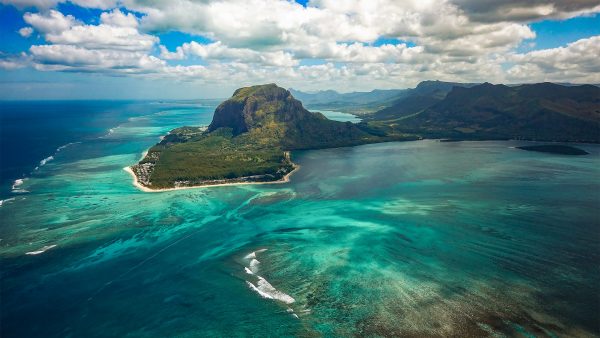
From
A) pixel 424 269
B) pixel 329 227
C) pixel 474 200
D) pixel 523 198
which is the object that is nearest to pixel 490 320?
pixel 424 269

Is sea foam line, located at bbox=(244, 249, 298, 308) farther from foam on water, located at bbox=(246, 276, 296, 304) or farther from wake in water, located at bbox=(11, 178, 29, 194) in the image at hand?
wake in water, located at bbox=(11, 178, 29, 194)

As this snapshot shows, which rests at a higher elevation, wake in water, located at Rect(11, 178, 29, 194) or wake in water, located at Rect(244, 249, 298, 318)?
wake in water, located at Rect(11, 178, 29, 194)

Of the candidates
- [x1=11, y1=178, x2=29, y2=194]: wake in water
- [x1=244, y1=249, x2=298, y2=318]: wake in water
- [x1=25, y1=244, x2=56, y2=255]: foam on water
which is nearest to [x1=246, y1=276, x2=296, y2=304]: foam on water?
[x1=244, y1=249, x2=298, y2=318]: wake in water

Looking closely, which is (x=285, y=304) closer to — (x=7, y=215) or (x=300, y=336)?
(x=300, y=336)

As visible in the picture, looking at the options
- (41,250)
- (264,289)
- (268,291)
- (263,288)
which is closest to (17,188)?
(41,250)

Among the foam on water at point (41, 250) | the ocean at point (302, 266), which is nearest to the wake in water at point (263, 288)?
the ocean at point (302, 266)

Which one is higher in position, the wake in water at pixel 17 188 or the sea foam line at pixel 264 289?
the wake in water at pixel 17 188

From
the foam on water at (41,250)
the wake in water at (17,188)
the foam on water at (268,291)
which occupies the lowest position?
the foam on water at (268,291)

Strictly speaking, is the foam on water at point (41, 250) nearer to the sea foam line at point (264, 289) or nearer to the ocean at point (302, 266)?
the ocean at point (302, 266)
